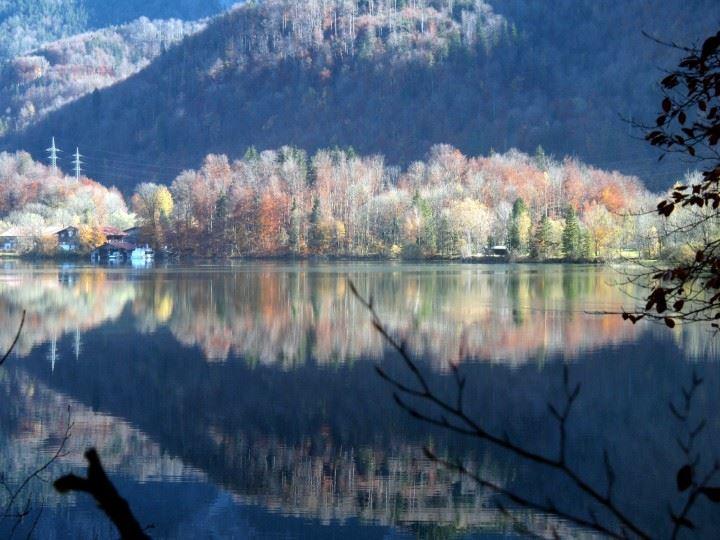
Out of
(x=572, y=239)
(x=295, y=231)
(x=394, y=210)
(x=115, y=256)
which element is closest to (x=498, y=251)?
(x=572, y=239)

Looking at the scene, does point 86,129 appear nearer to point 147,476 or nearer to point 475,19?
point 475,19

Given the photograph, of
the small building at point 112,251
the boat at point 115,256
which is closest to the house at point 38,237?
the small building at point 112,251

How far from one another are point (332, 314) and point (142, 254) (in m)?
60.4

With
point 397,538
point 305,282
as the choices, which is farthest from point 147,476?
point 305,282

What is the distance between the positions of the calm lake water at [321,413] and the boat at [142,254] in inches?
2178

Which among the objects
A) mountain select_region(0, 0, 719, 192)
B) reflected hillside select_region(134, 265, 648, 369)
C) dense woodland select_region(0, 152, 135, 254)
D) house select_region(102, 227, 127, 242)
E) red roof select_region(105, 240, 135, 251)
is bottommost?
reflected hillside select_region(134, 265, 648, 369)

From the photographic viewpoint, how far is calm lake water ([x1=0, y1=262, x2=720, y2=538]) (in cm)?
1231

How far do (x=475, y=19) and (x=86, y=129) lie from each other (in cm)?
7108

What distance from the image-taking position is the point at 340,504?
12.6 m

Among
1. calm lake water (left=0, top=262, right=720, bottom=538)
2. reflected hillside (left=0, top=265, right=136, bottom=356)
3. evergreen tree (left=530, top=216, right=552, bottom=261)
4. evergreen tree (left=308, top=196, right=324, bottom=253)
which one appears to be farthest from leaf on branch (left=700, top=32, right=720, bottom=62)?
evergreen tree (left=308, top=196, right=324, bottom=253)

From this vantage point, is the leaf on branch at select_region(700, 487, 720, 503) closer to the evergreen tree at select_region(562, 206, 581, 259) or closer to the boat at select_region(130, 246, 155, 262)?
the evergreen tree at select_region(562, 206, 581, 259)

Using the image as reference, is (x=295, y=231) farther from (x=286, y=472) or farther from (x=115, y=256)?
(x=286, y=472)

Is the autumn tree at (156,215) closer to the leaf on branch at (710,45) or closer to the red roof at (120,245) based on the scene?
the red roof at (120,245)

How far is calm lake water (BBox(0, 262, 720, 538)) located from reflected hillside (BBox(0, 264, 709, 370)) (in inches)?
6.1
